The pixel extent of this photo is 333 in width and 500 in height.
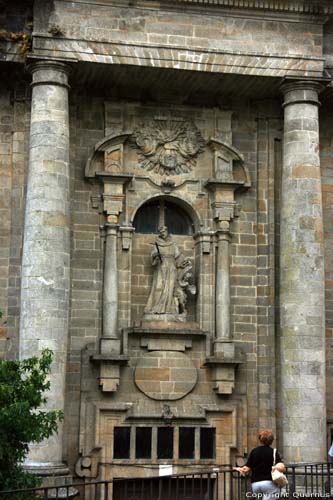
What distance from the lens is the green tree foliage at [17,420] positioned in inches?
560

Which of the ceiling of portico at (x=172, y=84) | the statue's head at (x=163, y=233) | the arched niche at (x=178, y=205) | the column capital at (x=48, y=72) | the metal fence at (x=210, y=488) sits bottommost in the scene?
the metal fence at (x=210, y=488)

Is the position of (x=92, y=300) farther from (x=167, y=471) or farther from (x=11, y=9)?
(x=11, y=9)

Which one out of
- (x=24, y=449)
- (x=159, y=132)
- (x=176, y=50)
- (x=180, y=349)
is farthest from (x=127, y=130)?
(x=24, y=449)

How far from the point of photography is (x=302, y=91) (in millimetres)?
19781

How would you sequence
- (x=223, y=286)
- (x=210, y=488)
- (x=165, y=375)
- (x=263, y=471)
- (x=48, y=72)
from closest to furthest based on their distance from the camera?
(x=263, y=471)
(x=210, y=488)
(x=48, y=72)
(x=165, y=375)
(x=223, y=286)

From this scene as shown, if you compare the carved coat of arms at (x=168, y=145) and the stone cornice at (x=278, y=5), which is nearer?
the stone cornice at (x=278, y=5)

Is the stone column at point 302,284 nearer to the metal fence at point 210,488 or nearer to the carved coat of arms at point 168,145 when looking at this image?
the metal fence at point 210,488

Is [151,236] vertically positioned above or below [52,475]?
above

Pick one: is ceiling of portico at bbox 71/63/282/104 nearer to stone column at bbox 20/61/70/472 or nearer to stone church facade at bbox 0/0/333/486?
stone church facade at bbox 0/0/333/486

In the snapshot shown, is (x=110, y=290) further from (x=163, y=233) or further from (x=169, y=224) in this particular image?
(x=169, y=224)

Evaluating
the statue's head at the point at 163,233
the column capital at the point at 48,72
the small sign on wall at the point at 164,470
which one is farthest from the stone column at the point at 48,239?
the statue's head at the point at 163,233

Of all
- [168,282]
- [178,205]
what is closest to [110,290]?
[168,282]

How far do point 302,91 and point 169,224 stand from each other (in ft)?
12.9

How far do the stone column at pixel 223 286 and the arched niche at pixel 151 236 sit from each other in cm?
60
